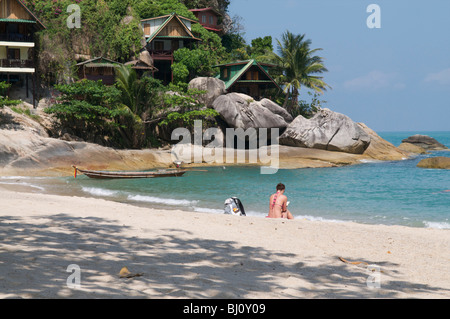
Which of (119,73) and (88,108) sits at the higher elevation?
(119,73)

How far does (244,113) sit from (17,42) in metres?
22.5

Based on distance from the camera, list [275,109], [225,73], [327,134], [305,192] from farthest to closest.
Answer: [225,73]
[275,109]
[327,134]
[305,192]

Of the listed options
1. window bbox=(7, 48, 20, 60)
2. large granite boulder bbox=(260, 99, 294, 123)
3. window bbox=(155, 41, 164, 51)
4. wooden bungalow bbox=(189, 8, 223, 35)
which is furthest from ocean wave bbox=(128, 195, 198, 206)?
wooden bungalow bbox=(189, 8, 223, 35)

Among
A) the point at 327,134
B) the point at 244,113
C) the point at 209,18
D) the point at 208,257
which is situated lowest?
the point at 208,257

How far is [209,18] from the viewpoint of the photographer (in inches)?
2387

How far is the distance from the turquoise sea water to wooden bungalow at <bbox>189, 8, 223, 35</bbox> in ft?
88.6

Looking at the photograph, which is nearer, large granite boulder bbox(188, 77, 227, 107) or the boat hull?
the boat hull

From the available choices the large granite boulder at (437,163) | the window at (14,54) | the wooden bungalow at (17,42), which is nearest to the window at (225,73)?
the wooden bungalow at (17,42)

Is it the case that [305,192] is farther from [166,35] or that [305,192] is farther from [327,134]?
[166,35]

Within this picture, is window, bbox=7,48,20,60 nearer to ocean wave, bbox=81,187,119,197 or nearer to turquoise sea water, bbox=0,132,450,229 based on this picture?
turquoise sea water, bbox=0,132,450,229

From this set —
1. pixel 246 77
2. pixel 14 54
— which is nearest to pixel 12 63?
pixel 14 54

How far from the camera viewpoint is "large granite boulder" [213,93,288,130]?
156 ft

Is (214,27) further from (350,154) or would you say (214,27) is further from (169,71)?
(350,154)
